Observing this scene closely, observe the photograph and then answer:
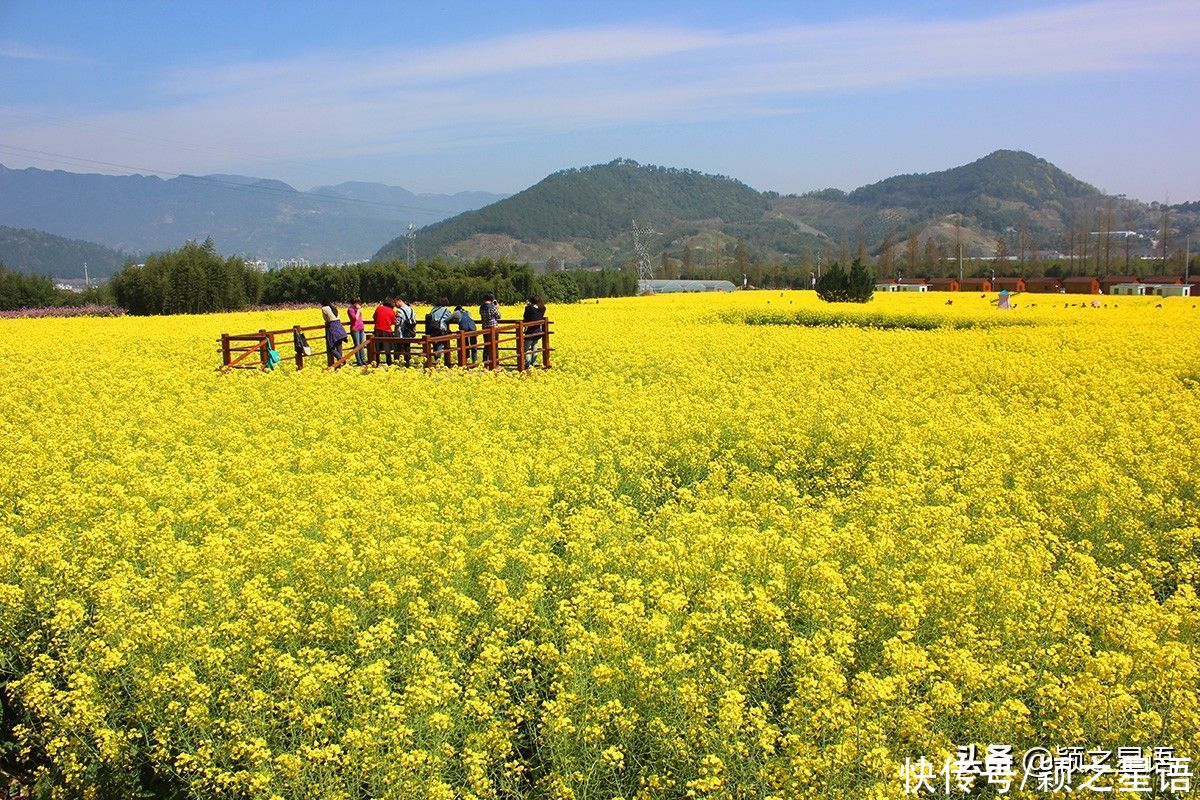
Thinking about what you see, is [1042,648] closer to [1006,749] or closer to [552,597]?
[1006,749]

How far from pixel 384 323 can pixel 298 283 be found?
33158mm

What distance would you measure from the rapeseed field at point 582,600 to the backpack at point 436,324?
24.1ft

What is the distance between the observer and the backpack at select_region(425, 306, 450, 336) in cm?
2081

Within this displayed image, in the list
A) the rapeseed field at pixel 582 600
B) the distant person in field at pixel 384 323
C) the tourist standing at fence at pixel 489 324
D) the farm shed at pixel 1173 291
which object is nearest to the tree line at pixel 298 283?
the distant person in field at pixel 384 323

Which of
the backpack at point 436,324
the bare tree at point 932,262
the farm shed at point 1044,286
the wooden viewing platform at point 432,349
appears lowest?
the wooden viewing platform at point 432,349

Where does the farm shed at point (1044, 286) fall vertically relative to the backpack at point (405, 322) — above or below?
above

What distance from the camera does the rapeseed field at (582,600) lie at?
5.08 m

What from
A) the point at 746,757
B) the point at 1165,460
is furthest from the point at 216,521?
the point at 1165,460

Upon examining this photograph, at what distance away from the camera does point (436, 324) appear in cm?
2091

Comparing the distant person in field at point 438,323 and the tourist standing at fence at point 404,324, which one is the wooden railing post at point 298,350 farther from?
the distant person in field at point 438,323

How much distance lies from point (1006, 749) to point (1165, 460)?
284 inches

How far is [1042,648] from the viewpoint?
6.05m

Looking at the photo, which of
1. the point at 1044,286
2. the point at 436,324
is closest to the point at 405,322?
the point at 436,324

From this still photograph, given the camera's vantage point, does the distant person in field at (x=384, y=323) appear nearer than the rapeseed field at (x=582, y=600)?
No
